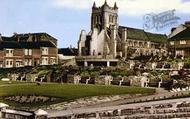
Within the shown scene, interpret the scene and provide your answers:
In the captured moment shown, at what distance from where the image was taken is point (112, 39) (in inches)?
4454

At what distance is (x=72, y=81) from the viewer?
66062 mm

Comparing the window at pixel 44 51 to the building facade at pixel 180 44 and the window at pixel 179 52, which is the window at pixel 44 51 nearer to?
the building facade at pixel 180 44

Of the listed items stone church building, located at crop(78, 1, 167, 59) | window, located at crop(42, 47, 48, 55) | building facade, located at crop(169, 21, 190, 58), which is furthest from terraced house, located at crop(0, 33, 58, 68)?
building facade, located at crop(169, 21, 190, 58)

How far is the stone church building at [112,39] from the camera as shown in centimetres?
11288

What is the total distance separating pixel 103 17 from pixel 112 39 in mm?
11221

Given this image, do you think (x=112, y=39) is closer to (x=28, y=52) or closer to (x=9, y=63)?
(x=28, y=52)

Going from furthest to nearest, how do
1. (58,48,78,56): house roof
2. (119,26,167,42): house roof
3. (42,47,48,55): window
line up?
1. (58,48,78,56): house roof
2. (119,26,167,42): house roof
3. (42,47,48,55): window

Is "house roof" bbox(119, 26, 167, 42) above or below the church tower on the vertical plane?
below

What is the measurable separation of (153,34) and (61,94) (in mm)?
90732

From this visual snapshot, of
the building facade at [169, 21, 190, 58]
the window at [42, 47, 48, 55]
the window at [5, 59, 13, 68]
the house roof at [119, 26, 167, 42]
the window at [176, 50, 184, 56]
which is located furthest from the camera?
the house roof at [119, 26, 167, 42]

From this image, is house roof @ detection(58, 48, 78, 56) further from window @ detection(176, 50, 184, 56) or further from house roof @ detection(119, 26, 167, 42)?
window @ detection(176, 50, 184, 56)

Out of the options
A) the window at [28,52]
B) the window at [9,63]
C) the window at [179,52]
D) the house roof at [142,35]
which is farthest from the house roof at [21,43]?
the window at [179,52]

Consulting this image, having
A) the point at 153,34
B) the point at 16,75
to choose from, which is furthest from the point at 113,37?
the point at 16,75

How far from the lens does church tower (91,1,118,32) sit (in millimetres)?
121688
